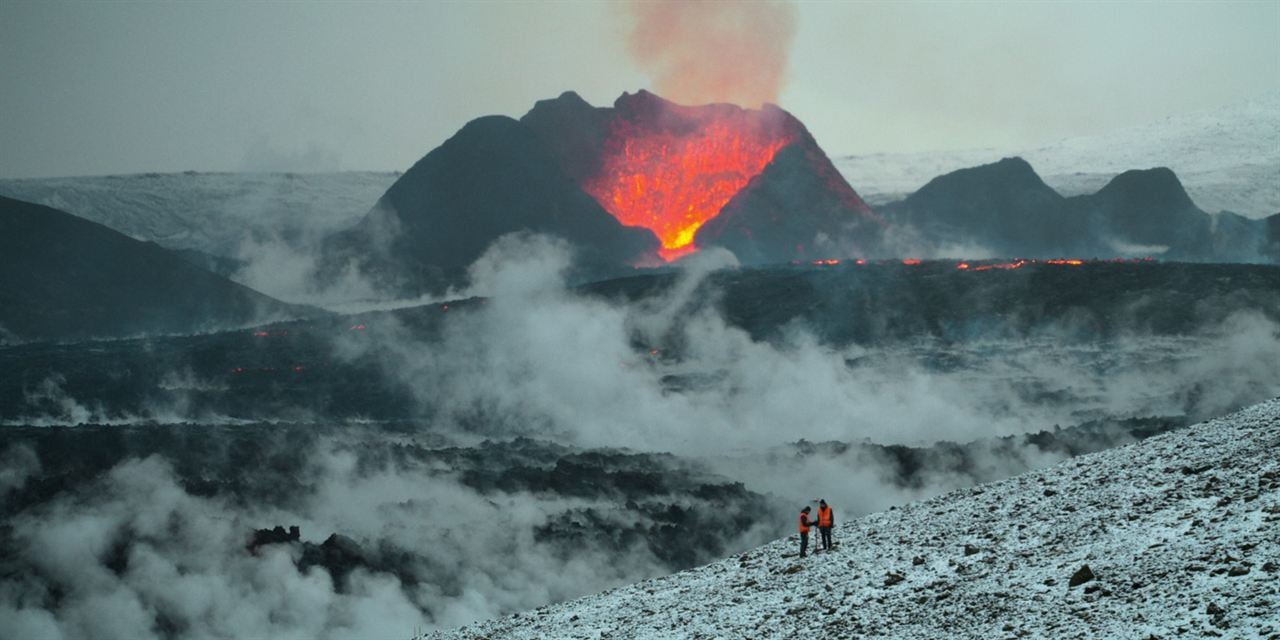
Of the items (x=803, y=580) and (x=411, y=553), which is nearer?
(x=803, y=580)

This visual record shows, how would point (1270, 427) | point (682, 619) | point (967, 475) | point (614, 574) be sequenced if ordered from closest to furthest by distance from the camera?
point (682, 619)
point (1270, 427)
point (614, 574)
point (967, 475)

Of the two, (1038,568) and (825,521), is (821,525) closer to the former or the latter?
(825,521)

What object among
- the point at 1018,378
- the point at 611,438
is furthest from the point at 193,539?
the point at 1018,378

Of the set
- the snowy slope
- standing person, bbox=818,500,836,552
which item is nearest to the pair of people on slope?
standing person, bbox=818,500,836,552

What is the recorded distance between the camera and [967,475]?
143125 mm

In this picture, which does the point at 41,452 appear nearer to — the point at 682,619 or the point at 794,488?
the point at 794,488

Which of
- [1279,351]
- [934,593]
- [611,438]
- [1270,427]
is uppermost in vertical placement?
[1270,427]

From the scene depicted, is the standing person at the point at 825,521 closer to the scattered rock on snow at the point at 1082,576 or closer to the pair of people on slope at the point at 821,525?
the pair of people on slope at the point at 821,525

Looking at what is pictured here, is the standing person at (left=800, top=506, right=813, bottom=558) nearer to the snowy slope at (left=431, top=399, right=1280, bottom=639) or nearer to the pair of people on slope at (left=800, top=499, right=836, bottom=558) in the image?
the pair of people on slope at (left=800, top=499, right=836, bottom=558)

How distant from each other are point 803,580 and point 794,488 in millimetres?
116655

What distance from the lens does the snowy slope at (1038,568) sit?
103ft

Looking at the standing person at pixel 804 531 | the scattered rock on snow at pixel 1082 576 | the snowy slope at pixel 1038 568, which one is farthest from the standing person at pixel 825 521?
the scattered rock on snow at pixel 1082 576

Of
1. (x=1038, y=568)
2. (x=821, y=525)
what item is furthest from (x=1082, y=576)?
(x=821, y=525)

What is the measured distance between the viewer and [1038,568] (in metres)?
37.1
